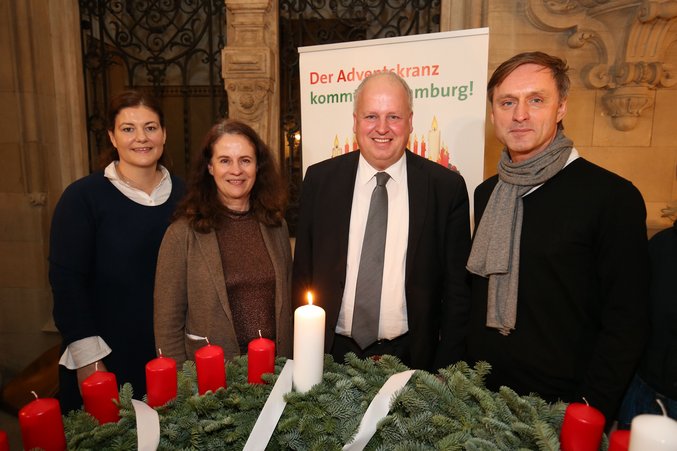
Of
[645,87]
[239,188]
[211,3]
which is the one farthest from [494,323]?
[211,3]

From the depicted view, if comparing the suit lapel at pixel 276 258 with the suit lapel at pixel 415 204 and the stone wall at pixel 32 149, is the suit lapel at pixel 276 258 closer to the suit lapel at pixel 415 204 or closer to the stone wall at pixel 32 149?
the suit lapel at pixel 415 204

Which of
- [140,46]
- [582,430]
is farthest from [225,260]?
[140,46]

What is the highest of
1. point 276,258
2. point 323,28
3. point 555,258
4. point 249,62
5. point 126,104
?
point 323,28

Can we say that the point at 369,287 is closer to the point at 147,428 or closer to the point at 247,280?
the point at 247,280

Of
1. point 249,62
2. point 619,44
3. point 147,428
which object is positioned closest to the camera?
point 147,428

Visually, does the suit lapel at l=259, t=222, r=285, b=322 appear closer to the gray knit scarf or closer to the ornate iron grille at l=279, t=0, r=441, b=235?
the gray knit scarf

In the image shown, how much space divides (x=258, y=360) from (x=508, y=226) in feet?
2.96

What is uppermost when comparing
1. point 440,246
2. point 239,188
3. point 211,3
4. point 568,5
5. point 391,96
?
point 211,3

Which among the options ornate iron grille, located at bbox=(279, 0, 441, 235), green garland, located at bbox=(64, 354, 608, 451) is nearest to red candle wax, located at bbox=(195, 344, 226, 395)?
green garland, located at bbox=(64, 354, 608, 451)

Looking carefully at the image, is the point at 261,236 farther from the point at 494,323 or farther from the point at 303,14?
the point at 303,14

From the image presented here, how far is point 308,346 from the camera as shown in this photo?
0.82 metres

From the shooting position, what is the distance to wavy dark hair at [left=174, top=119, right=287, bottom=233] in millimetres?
1654

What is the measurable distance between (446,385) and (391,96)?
109cm

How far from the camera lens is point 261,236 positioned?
1730 millimetres
